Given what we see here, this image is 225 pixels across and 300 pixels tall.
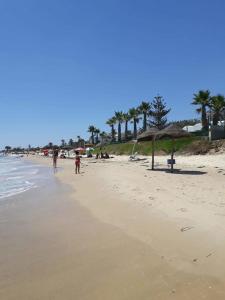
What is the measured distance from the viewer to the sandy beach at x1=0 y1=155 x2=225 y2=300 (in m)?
4.04

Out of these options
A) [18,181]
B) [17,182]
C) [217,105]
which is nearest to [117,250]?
[17,182]

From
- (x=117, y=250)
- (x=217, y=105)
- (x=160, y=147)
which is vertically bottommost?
(x=117, y=250)

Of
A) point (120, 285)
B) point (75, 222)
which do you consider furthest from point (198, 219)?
point (120, 285)

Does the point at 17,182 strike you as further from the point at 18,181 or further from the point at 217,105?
the point at 217,105

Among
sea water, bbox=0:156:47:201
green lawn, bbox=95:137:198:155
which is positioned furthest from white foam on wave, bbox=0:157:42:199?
green lawn, bbox=95:137:198:155

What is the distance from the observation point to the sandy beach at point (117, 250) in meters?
4.04

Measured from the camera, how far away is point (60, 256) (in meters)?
5.25

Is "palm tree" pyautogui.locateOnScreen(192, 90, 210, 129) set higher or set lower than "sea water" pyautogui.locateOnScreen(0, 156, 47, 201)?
higher

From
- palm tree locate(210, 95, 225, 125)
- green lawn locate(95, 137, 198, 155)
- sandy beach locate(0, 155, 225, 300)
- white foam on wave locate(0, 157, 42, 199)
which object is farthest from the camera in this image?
palm tree locate(210, 95, 225, 125)

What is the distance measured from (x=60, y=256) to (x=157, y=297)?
1.95 m

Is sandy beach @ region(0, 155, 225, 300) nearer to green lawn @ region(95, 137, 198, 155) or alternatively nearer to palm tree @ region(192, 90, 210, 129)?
green lawn @ region(95, 137, 198, 155)

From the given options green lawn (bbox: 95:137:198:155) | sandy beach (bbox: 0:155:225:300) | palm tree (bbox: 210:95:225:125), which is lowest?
sandy beach (bbox: 0:155:225:300)

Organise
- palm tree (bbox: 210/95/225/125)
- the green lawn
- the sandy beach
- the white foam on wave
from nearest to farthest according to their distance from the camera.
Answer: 1. the sandy beach
2. the white foam on wave
3. the green lawn
4. palm tree (bbox: 210/95/225/125)

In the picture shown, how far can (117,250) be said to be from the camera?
544 centimetres
